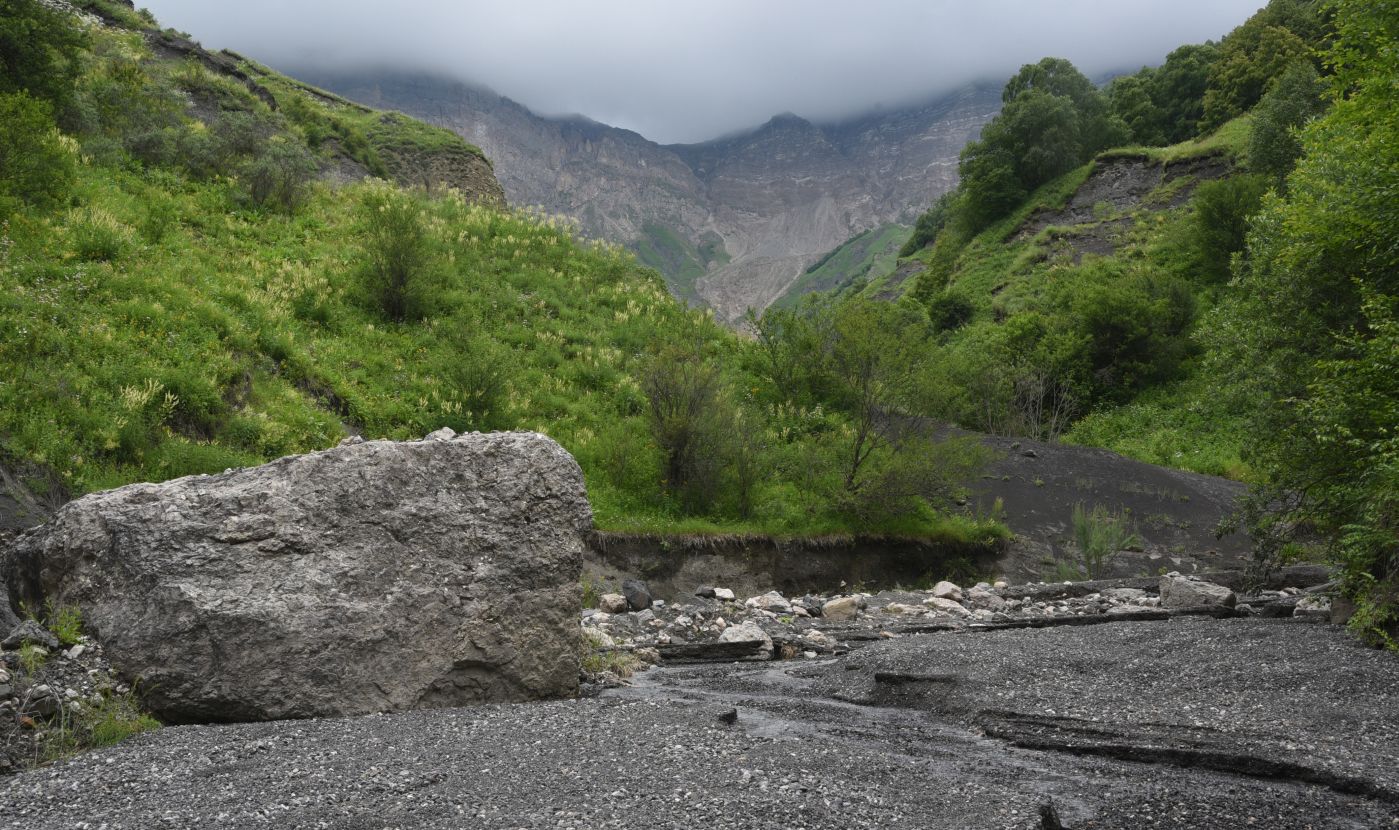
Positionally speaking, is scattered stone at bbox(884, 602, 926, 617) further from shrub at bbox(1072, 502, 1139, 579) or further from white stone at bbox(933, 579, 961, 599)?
shrub at bbox(1072, 502, 1139, 579)

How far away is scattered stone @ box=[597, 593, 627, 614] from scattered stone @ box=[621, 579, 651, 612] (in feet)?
0.78

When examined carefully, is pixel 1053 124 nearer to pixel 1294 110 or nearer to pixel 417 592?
pixel 1294 110

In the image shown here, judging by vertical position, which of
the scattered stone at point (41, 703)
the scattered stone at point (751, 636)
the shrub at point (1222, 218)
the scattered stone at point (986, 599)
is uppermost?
the shrub at point (1222, 218)

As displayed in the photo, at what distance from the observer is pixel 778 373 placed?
31.7 meters

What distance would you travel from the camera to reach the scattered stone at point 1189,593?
53.4 feet

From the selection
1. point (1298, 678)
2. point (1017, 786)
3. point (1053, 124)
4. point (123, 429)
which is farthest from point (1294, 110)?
point (123, 429)

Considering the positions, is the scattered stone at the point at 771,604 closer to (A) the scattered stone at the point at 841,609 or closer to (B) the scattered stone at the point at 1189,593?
(A) the scattered stone at the point at 841,609

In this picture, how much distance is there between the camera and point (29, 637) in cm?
773

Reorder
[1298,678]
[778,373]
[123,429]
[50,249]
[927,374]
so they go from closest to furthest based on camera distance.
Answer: [1298,678], [123,429], [50,249], [927,374], [778,373]

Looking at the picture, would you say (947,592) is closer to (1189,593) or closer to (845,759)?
(1189,593)

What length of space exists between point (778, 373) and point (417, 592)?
2355 centimetres

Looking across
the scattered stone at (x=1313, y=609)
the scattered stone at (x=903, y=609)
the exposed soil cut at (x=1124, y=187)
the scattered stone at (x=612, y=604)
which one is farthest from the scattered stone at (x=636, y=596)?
the exposed soil cut at (x=1124, y=187)

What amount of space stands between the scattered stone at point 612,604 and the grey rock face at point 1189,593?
1243 cm

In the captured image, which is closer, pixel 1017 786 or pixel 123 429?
pixel 1017 786
